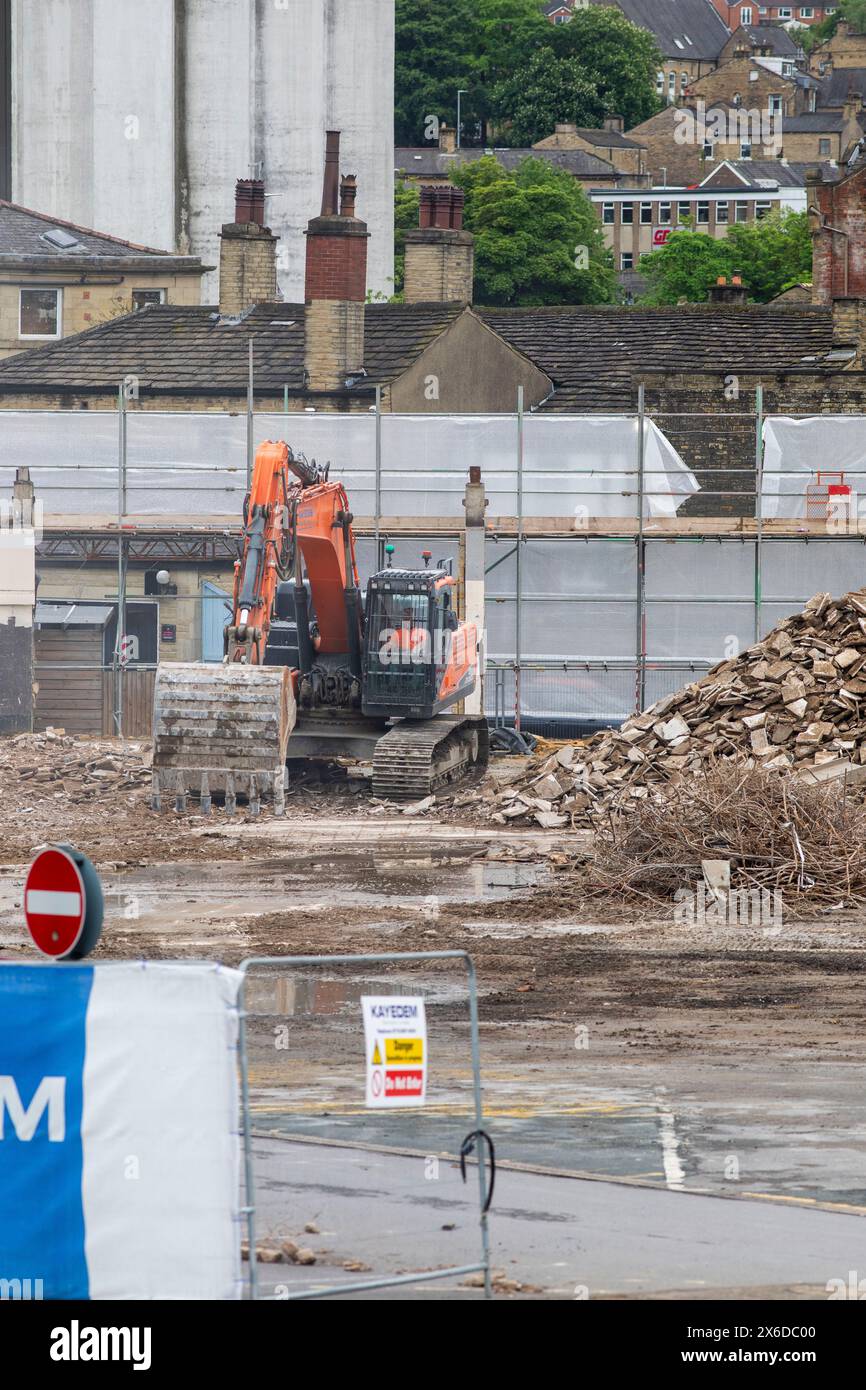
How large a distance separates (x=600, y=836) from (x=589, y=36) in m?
99.6

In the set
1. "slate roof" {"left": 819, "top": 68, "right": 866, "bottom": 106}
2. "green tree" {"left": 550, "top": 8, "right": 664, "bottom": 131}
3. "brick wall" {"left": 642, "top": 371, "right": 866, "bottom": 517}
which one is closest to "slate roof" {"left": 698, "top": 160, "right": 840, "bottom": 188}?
"green tree" {"left": 550, "top": 8, "right": 664, "bottom": 131}

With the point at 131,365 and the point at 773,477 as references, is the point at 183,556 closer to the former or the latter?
the point at 131,365

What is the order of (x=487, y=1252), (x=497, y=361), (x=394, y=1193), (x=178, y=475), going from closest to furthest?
(x=487, y=1252), (x=394, y=1193), (x=178, y=475), (x=497, y=361)

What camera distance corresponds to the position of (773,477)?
117 feet

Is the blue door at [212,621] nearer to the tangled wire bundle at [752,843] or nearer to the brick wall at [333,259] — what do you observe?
the brick wall at [333,259]

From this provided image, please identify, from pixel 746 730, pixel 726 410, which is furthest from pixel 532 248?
pixel 746 730

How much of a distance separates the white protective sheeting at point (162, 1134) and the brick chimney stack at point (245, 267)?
35483mm

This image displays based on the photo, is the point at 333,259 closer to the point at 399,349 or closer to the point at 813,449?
the point at 399,349

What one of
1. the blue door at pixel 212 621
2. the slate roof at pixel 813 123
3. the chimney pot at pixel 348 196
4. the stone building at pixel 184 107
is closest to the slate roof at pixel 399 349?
the chimney pot at pixel 348 196

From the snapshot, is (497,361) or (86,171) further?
(86,171)

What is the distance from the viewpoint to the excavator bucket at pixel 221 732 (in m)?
25.7

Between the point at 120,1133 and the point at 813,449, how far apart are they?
29.2 m

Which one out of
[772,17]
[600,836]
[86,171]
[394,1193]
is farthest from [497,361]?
[772,17]

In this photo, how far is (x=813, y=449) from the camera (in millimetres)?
35344
